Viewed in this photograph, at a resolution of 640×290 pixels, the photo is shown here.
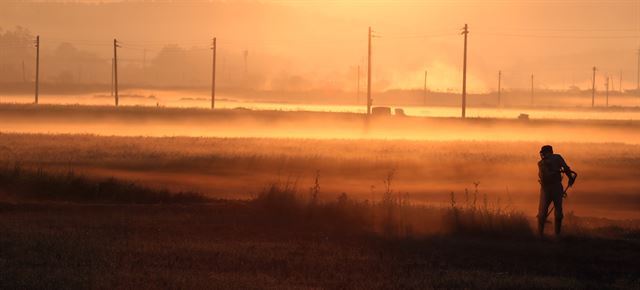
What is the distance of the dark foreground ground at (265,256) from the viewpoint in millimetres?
13914

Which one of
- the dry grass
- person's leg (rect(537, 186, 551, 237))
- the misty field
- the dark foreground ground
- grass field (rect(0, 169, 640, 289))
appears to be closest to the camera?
the dark foreground ground

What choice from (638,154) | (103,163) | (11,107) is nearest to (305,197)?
(103,163)

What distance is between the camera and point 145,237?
58.2 feet

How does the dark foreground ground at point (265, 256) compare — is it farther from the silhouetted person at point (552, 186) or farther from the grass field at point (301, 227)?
the silhouetted person at point (552, 186)

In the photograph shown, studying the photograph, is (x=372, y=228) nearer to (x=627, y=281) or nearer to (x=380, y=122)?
(x=627, y=281)

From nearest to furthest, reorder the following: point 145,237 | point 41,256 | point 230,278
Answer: point 230,278
point 41,256
point 145,237

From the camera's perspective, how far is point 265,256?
16.0 m

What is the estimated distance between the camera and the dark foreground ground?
13.9 meters

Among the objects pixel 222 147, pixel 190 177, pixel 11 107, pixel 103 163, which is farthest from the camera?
pixel 11 107

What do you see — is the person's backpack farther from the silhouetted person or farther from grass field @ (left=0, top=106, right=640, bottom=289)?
grass field @ (left=0, top=106, right=640, bottom=289)

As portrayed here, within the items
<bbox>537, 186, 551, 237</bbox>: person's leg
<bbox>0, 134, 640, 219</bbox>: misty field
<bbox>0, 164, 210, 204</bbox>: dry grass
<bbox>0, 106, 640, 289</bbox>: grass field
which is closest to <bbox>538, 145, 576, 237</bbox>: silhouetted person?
<bbox>537, 186, 551, 237</bbox>: person's leg

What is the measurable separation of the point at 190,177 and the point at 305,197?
11539 mm

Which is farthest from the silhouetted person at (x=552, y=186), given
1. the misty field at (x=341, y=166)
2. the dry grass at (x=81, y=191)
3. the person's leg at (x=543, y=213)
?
the dry grass at (x=81, y=191)

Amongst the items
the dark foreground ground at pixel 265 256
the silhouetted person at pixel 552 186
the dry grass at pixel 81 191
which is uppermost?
the silhouetted person at pixel 552 186
